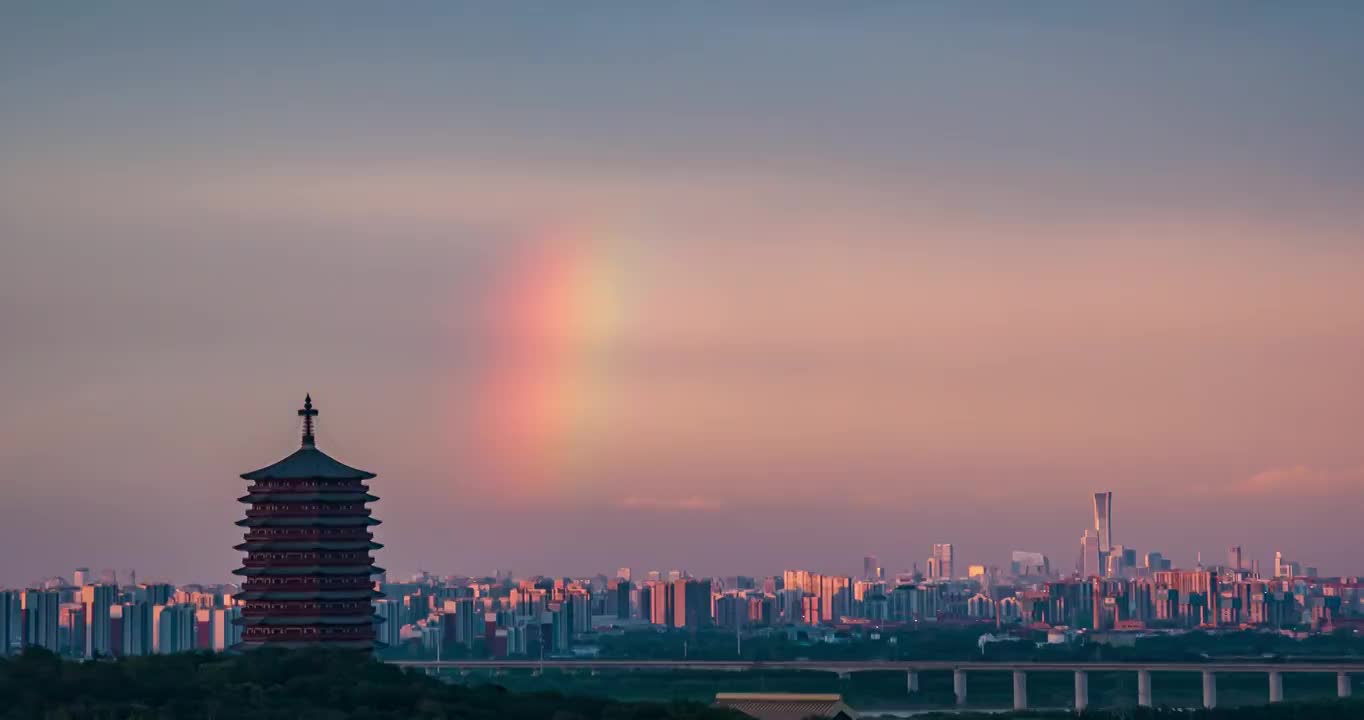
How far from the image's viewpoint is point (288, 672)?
79.5 metres

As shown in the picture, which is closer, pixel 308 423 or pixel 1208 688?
pixel 308 423

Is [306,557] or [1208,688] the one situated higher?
[306,557]

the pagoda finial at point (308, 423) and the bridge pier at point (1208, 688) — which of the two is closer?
the pagoda finial at point (308, 423)

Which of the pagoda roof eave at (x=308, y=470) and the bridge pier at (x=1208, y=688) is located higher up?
the pagoda roof eave at (x=308, y=470)

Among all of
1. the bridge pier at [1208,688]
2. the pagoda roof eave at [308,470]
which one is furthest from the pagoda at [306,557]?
the bridge pier at [1208,688]

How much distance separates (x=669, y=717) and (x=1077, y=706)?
12594 cm

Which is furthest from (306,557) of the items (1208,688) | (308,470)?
(1208,688)

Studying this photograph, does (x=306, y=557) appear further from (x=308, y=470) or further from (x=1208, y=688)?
(x=1208, y=688)

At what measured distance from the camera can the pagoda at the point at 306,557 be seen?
8456 cm

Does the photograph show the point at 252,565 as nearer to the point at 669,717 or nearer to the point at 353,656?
the point at 353,656

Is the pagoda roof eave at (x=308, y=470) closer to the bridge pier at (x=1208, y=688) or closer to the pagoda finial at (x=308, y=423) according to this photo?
the pagoda finial at (x=308, y=423)

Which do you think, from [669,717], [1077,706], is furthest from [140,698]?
→ [1077,706]

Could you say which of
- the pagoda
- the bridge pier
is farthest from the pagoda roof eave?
A: the bridge pier

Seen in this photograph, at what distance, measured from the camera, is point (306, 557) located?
3342 inches
